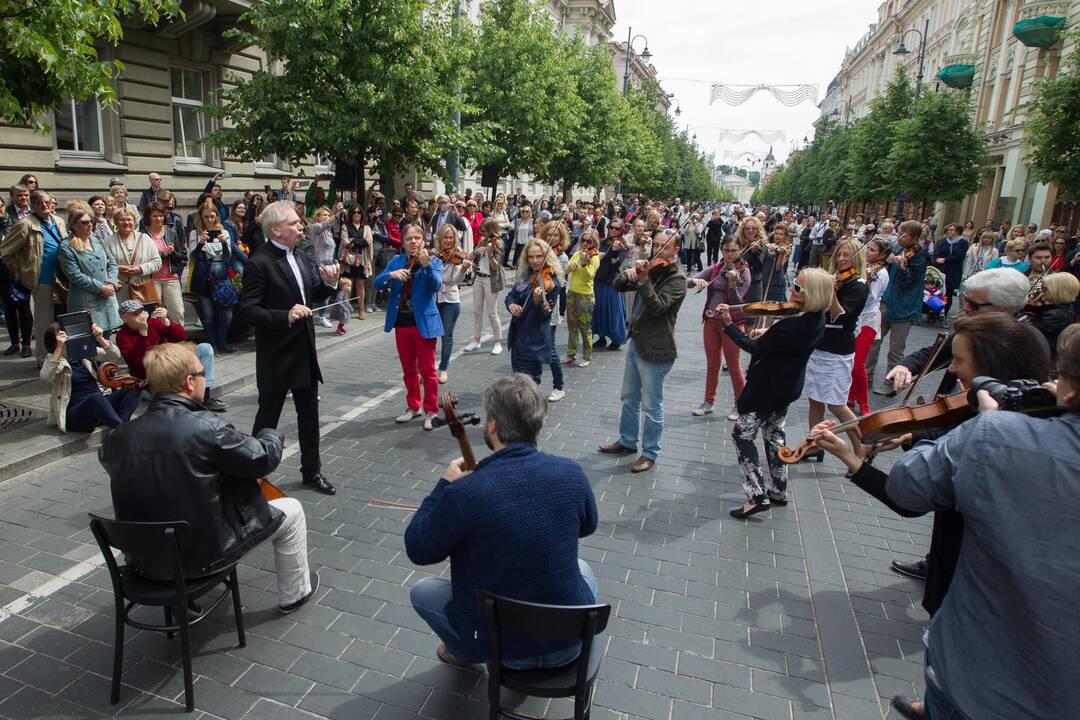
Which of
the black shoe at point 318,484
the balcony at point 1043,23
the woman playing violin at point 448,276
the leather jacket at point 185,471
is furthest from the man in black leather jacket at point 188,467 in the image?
the balcony at point 1043,23

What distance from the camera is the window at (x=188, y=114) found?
15117 mm

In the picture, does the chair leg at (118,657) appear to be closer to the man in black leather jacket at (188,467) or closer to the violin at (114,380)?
the man in black leather jacket at (188,467)

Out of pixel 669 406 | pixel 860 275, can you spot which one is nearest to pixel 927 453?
pixel 860 275

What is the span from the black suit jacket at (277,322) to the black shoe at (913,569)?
14.2 ft

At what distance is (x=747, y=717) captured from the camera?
130 inches

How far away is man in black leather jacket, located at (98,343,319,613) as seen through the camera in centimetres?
312

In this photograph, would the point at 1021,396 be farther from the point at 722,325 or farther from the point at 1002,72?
the point at 1002,72

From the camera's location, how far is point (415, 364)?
725 cm

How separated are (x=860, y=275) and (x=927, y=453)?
458 cm

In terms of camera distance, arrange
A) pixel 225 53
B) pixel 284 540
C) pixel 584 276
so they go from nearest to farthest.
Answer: pixel 284 540 < pixel 584 276 < pixel 225 53

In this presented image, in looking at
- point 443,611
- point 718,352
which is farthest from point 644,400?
point 443,611

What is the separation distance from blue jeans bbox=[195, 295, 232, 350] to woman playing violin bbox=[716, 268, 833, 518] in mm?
7020

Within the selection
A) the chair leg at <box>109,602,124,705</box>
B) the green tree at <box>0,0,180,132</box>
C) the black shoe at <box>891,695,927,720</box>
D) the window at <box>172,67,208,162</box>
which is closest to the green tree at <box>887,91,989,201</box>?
the window at <box>172,67,208,162</box>

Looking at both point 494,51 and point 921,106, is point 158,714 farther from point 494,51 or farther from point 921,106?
point 921,106
